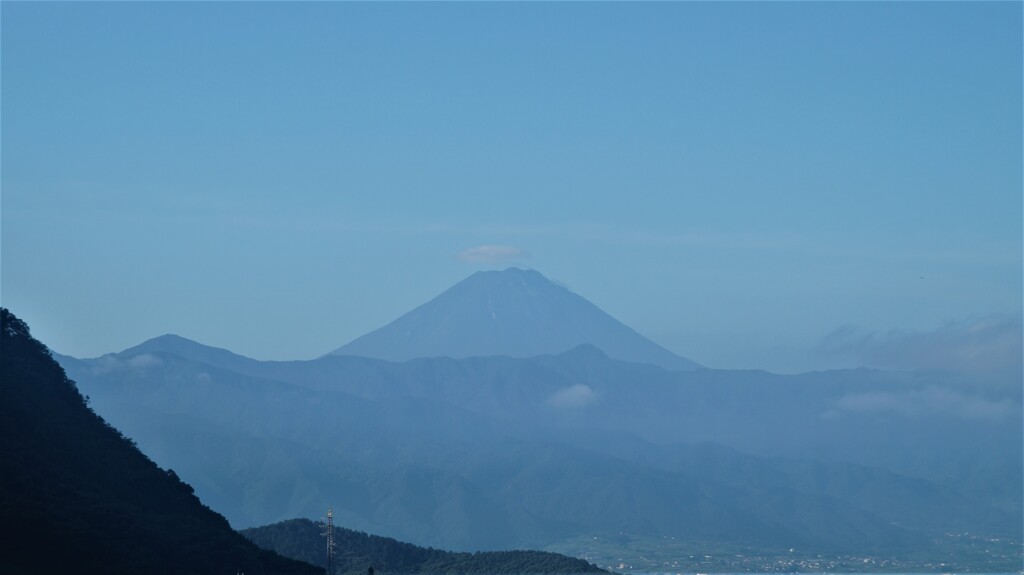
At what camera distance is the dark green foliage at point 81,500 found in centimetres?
6278

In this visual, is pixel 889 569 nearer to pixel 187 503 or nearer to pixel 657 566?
pixel 657 566

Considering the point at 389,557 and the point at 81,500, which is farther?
the point at 389,557

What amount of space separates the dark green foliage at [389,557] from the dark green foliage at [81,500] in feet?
49.6

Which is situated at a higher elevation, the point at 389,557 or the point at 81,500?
the point at 81,500

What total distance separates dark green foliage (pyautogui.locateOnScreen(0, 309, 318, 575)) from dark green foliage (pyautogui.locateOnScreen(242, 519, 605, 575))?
1510 cm

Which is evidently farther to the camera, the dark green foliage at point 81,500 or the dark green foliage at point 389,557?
Result: the dark green foliage at point 389,557

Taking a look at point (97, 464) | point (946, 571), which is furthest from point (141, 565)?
point (946, 571)

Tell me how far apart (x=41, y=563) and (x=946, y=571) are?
500ft

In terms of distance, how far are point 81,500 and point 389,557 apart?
32012 mm

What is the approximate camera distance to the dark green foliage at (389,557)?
92.2m

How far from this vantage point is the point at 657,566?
186m

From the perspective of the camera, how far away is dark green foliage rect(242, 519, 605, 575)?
3629 inches

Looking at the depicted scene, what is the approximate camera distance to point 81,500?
68.2m

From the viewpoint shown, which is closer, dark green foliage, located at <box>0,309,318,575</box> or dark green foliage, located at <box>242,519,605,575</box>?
dark green foliage, located at <box>0,309,318,575</box>
